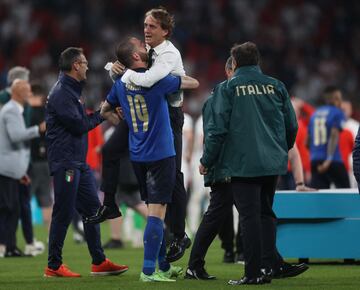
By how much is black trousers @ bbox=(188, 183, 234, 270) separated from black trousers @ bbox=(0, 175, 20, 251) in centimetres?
441

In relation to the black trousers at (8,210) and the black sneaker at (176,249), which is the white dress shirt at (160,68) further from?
the black trousers at (8,210)

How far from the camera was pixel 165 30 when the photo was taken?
9.85 m

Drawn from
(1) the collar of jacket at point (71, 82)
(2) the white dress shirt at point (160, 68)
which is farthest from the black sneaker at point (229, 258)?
(2) the white dress shirt at point (160, 68)

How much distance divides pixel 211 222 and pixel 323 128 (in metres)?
6.32

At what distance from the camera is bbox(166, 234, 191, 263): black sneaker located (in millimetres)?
10078

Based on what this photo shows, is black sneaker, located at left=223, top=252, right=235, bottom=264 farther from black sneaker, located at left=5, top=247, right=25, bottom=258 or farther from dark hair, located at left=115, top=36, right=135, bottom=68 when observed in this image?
dark hair, located at left=115, top=36, right=135, bottom=68

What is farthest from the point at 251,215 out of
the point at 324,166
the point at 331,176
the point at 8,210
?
the point at 331,176

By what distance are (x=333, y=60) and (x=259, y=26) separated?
2412 millimetres

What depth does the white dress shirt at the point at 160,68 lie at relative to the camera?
381 inches

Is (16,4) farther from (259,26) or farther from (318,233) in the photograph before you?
(318,233)

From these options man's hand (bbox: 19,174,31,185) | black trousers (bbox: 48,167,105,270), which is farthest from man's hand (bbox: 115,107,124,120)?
man's hand (bbox: 19,174,31,185)

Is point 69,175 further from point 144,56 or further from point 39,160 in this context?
point 39,160

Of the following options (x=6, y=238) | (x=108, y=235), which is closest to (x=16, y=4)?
(x=108, y=235)

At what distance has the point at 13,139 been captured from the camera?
13.9 m
